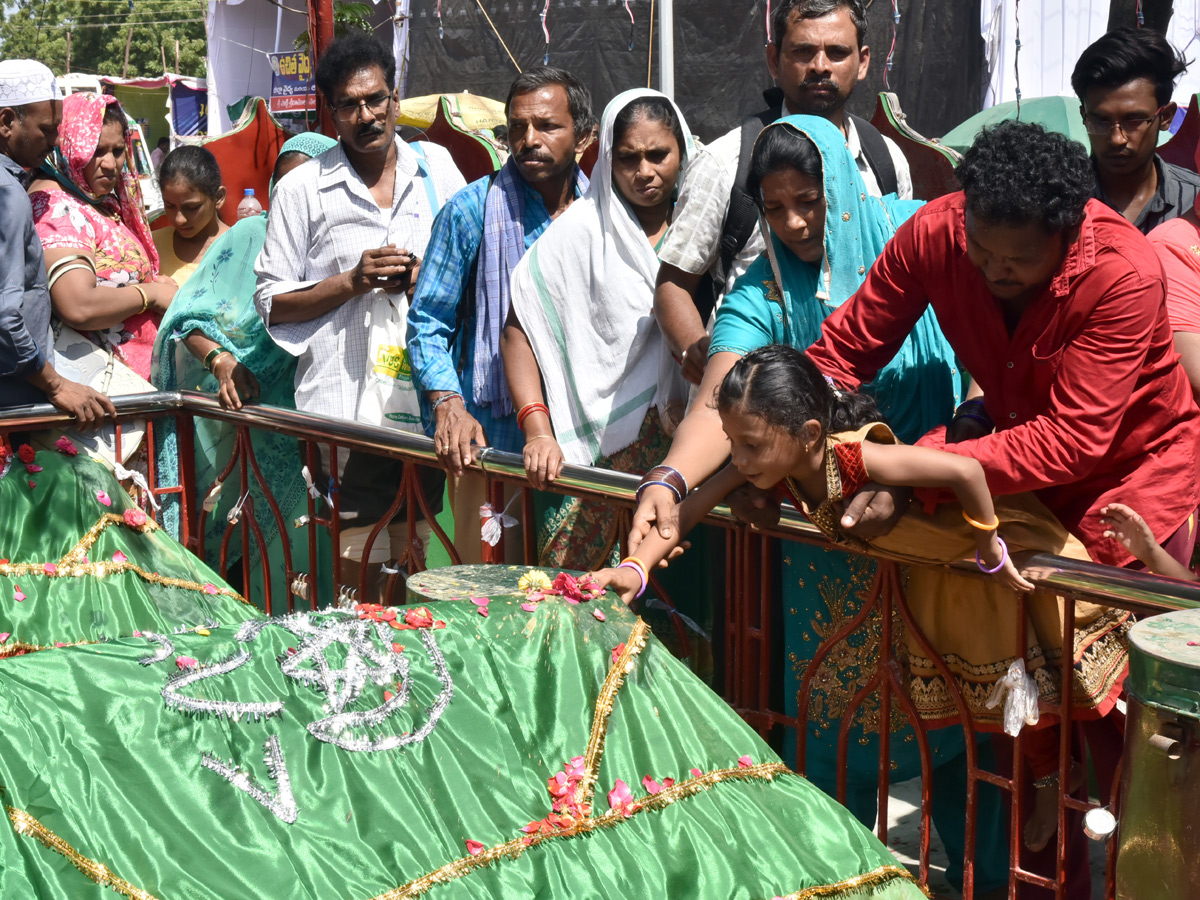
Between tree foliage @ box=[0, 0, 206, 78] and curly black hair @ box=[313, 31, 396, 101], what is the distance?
38034 mm

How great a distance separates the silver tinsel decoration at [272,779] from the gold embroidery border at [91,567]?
5.89ft

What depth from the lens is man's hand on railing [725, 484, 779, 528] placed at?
2752 mm

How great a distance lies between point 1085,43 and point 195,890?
29.2 feet

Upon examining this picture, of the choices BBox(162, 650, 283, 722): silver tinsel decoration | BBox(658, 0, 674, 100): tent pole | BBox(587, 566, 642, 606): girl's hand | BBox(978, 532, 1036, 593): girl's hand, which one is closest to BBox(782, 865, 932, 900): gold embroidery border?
BBox(978, 532, 1036, 593): girl's hand

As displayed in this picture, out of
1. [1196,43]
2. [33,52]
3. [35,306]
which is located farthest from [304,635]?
[33,52]

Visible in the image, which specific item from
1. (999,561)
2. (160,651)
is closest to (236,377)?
(160,651)

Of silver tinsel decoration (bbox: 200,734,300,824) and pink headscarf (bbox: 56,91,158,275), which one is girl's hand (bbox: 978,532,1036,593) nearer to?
silver tinsel decoration (bbox: 200,734,300,824)

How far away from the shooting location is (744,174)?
3.42 meters

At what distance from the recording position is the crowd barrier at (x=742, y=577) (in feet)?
7.87

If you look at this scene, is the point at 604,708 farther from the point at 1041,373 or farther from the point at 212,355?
the point at 212,355

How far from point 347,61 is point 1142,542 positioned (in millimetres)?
3013

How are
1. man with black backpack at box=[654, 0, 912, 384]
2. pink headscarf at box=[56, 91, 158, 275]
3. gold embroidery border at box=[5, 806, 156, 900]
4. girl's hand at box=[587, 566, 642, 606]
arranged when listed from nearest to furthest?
1. gold embroidery border at box=[5, 806, 156, 900]
2. girl's hand at box=[587, 566, 642, 606]
3. man with black backpack at box=[654, 0, 912, 384]
4. pink headscarf at box=[56, 91, 158, 275]

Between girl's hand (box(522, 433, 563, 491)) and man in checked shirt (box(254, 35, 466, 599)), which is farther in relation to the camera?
man in checked shirt (box(254, 35, 466, 599))

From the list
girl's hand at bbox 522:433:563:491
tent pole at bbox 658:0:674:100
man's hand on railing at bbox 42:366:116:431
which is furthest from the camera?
tent pole at bbox 658:0:674:100
